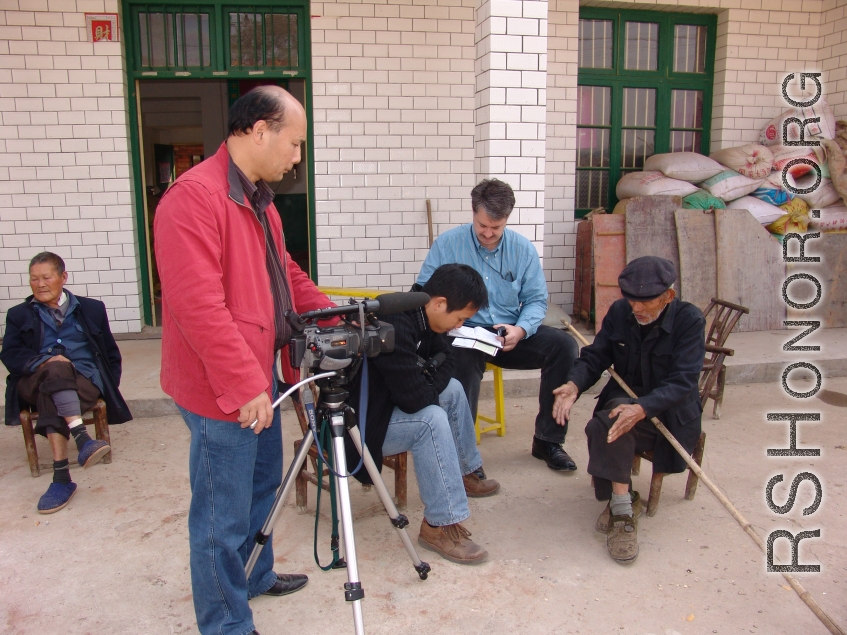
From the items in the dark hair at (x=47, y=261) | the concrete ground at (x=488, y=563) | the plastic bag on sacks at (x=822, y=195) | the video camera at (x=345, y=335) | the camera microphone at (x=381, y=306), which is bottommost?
the concrete ground at (x=488, y=563)

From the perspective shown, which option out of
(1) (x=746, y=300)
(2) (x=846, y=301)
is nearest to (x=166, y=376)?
(1) (x=746, y=300)

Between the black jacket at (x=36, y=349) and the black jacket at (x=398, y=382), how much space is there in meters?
1.78

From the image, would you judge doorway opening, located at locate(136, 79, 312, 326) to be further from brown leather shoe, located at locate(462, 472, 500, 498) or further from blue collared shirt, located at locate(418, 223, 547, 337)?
brown leather shoe, located at locate(462, 472, 500, 498)

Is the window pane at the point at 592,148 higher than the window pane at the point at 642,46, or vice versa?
the window pane at the point at 642,46

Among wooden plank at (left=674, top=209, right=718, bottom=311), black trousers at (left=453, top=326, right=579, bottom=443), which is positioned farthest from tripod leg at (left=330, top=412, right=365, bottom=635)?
wooden plank at (left=674, top=209, right=718, bottom=311)

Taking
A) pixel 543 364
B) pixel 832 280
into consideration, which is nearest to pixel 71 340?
pixel 543 364

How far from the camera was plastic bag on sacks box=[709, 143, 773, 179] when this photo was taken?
664 cm

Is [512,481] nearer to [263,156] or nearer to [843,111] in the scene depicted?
[263,156]

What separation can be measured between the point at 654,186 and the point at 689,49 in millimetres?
1858

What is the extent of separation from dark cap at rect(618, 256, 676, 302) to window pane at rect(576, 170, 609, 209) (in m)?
4.34

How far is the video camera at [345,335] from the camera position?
2.09 meters

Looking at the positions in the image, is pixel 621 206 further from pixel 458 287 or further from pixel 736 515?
pixel 736 515

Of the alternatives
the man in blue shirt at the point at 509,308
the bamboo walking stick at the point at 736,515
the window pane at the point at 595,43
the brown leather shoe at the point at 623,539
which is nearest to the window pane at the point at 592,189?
the window pane at the point at 595,43

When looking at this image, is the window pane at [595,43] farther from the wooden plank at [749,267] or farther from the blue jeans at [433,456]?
the blue jeans at [433,456]
